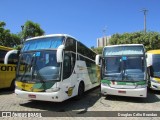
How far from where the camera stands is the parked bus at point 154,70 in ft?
39.6

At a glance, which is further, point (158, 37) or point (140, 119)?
point (158, 37)

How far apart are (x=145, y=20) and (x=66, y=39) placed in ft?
127

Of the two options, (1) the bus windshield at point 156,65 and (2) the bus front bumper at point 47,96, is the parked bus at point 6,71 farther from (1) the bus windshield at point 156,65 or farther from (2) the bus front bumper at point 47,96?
(1) the bus windshield at point 156,65

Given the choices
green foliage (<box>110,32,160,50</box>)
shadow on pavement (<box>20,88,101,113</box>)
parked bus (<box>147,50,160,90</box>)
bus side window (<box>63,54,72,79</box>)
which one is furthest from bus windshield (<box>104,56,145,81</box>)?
green foliage (<box>110,32,160,50</box>)

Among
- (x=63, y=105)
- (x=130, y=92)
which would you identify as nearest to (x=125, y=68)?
(x=130, y=92)

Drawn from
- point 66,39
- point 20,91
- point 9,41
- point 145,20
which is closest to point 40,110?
point 20,91

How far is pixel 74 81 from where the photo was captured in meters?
9.60

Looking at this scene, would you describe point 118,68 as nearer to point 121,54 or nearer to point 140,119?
point 121,54

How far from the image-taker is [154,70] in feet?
41.0

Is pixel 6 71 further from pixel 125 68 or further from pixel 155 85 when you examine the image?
pixel 155 85

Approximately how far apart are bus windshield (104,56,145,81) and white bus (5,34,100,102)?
187 cm

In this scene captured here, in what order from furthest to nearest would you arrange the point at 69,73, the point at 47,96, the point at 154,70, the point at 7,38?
the point at 7,38
the point at 154,70
the point at 69,73
the point at 47,96

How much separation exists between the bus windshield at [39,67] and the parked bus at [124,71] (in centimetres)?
343

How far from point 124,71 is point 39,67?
14.3 ft
